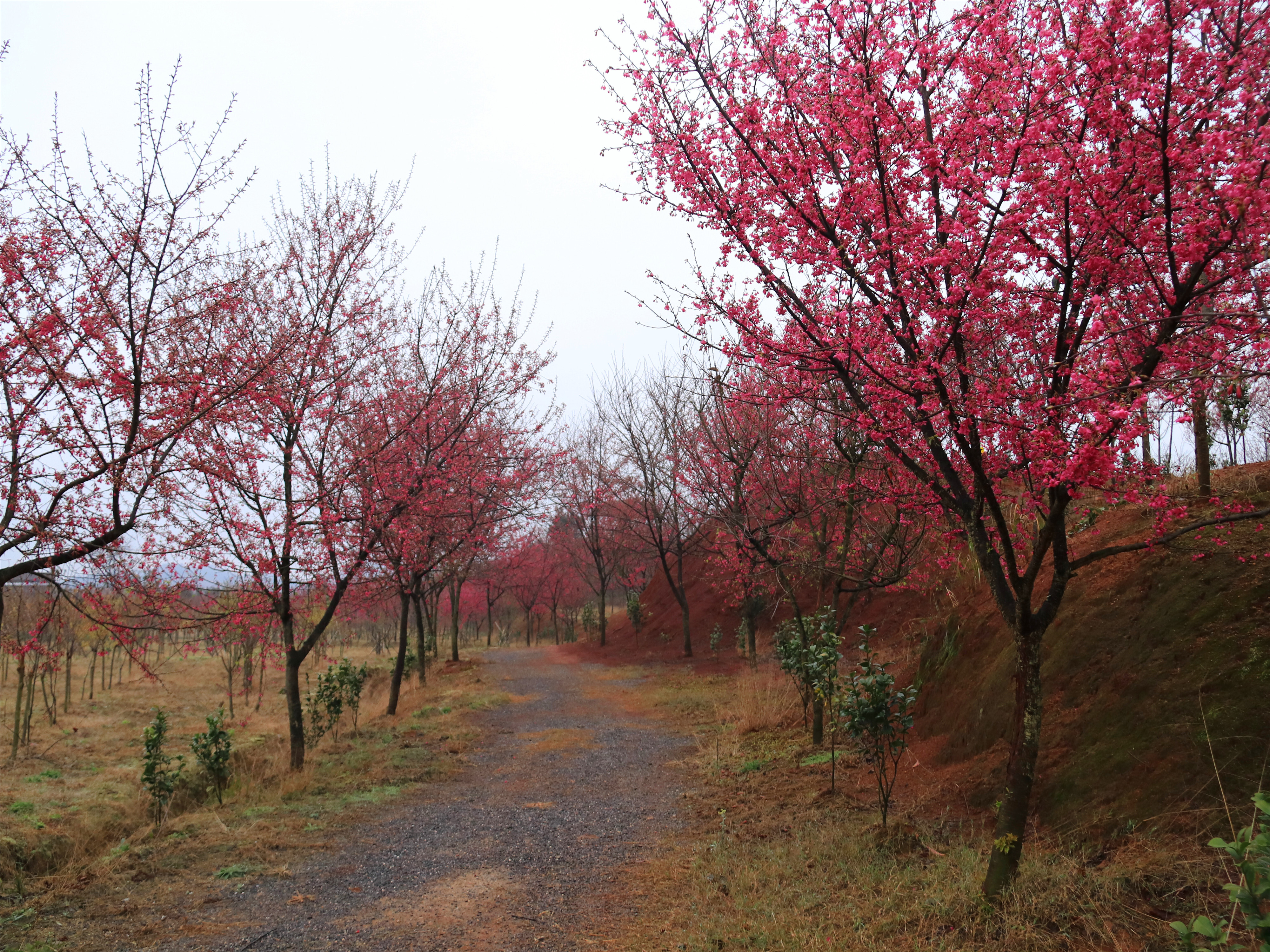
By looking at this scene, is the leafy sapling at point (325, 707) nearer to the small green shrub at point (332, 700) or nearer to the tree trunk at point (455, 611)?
the small green shrub at point (332, 700)

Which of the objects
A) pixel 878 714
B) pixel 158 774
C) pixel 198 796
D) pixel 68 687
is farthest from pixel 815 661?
pixel 68 687

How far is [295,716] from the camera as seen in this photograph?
373 inches

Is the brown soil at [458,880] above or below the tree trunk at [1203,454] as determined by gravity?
below

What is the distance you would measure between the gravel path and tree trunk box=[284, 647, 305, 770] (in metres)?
2.02

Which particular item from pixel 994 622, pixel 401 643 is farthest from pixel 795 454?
pixel 401 643

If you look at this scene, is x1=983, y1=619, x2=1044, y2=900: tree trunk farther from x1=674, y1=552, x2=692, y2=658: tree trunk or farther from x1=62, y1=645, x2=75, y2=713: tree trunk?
x1=62, y1=645, x2=75, y2=713: tree trunk

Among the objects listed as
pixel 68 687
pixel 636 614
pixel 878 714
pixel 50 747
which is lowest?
pixel 50 747

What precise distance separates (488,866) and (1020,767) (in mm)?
4143

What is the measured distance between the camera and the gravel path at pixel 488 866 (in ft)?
15.4

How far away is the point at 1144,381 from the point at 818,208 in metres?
2.01

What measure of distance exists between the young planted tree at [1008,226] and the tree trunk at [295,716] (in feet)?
23.4

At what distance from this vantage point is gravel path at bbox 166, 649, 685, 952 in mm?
4695

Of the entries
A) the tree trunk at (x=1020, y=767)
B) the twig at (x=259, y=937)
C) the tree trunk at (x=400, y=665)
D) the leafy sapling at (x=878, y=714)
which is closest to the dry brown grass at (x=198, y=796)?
the tree trunk at (x=400, y=665)

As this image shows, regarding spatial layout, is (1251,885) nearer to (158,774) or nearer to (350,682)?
(158,774)
